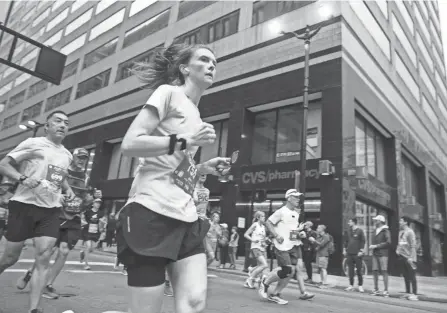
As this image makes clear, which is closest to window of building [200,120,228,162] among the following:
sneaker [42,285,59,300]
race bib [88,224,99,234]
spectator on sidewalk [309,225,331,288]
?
spectator on sidewalk [309,225,331,288]

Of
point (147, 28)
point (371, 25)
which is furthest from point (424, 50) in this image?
point (147, 28)

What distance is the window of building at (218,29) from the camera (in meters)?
20.1

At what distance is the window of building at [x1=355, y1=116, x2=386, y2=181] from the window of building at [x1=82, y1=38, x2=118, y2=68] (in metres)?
21.1

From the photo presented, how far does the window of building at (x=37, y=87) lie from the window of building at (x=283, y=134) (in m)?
28.5

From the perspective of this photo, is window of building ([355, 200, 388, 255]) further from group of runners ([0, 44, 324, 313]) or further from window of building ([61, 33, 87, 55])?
window of building ([61, 33, 87, 55])

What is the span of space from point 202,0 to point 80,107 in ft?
48.6

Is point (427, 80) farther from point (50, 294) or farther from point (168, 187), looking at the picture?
point (168, 187)

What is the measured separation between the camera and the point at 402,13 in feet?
82.5

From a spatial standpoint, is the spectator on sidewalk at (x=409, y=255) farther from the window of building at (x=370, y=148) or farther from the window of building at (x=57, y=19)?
the window of building at (x=57, y=19)

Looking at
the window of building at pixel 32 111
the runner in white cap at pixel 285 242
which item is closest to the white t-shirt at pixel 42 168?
the runner in white cap at pixel 285 242

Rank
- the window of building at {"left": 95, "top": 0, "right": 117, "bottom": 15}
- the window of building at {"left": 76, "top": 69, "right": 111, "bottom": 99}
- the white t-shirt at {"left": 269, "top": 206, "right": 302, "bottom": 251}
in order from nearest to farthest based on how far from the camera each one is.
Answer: the white t-shirt at {"left": 269, "top": 206, "right": 302, "bottom": 251} → the window of building at {"left": 76, "top": 69, "right": 111, "bottom": 99} → the window of building at {"left": 95, "top": 0, "right": 117, "bottom": 15}

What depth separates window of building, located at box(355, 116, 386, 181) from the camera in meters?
16.6

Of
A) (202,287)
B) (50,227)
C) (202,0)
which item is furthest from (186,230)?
(202,0)

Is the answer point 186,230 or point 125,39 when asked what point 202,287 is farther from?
point 125,39
